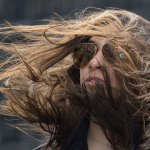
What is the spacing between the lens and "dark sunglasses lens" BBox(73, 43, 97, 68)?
3.53m

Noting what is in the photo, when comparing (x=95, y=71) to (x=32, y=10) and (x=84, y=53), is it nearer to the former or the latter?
(x=84, y=53)

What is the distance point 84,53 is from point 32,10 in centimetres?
348

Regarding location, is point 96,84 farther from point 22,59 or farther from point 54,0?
point 54,0

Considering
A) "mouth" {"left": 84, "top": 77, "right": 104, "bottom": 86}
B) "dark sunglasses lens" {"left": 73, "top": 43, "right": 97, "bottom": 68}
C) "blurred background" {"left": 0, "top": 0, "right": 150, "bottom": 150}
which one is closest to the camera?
"mouth" {"left": 84, "top": 77, "right": 104, "bottom": 86}

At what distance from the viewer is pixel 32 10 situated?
7.02 meters

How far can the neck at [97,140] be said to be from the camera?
136 inches

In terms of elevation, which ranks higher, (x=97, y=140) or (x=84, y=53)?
(x=84, y=53)

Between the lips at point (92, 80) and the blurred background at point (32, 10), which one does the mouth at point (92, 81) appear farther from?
the blurred background at point (32, 10)

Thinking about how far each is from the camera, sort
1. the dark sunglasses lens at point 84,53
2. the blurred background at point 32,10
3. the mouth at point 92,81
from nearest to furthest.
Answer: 1. the mouth at point 92,81
2. the dark sunglasses lens at point 84,53
3. the blurred background at point 32,10

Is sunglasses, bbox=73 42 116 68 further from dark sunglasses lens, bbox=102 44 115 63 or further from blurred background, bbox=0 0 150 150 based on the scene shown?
blurred background, bbox=0 0 150 150

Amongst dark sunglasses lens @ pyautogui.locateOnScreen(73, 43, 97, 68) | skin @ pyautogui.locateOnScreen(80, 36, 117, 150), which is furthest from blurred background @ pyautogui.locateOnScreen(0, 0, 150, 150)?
skin @ pyautogui.locateOnScreen(80, 36, 117, 150)

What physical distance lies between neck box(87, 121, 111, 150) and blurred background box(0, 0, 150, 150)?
2589mm

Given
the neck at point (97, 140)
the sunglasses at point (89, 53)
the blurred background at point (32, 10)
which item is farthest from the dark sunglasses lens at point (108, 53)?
the blurred background at point (32, 10)

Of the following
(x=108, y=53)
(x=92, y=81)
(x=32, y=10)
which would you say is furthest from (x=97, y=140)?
(x=32, y=10)
